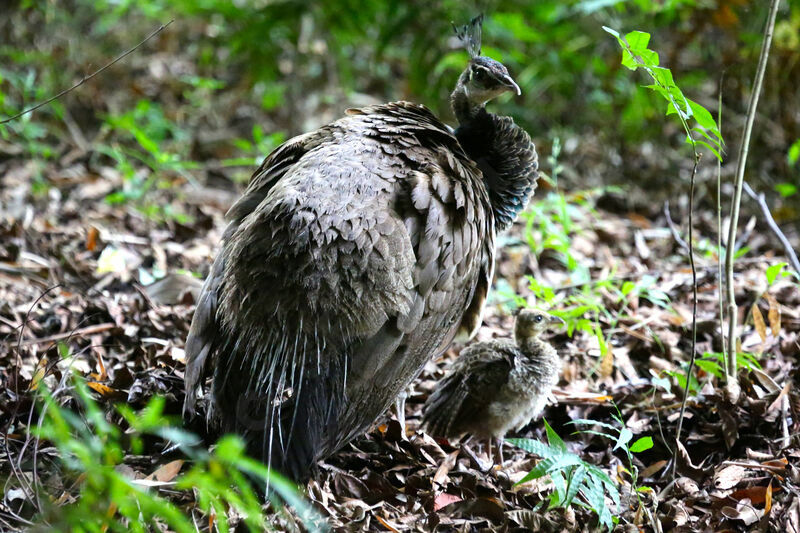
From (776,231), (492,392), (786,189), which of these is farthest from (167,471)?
(786,189)

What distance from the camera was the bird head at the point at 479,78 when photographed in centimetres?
383

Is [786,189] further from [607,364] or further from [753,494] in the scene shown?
[753,494]

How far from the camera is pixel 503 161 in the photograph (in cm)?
385

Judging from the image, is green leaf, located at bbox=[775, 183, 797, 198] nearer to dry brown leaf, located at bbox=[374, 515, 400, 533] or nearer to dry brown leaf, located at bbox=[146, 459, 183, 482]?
dry brown leaf, located at bbox=[374, 515, 400, 533]

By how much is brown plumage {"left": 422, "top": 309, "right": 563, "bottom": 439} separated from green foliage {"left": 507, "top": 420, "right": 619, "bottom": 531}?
585mm

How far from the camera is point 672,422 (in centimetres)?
359

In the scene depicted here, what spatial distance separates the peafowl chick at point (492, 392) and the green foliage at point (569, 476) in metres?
0.58

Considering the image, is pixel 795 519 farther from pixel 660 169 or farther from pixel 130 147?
pixel 130 147

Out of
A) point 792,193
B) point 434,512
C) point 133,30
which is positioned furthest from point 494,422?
point 133,30

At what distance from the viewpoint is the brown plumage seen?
336cm

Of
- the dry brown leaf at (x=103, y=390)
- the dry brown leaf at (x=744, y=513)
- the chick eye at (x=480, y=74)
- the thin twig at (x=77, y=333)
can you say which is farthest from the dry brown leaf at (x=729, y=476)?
the thin twig at (x=77, y=333)

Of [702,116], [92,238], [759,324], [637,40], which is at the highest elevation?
[637,40]

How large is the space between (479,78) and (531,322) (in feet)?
4.16

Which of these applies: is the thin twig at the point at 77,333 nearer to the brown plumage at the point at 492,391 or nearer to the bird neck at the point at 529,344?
the brown plumage at the point at 492,391
